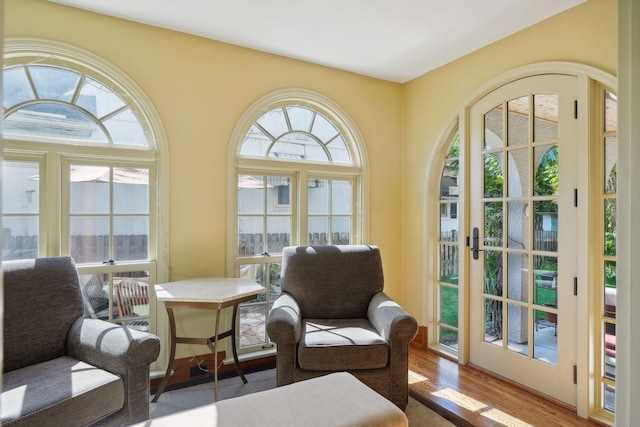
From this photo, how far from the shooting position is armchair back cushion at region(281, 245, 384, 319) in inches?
110

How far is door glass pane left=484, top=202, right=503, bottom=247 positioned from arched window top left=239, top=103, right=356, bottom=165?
4.14 ft

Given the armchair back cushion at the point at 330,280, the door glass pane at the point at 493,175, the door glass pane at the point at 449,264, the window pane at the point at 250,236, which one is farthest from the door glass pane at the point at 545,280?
the window pane at the point at 250,236

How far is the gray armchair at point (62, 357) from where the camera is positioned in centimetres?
162

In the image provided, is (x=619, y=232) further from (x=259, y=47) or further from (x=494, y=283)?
(x=259, y=47)

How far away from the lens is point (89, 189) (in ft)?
8.28

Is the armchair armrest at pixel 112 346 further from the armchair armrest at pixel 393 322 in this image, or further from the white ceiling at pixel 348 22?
Answer: the white ceiling at pixel 348 22

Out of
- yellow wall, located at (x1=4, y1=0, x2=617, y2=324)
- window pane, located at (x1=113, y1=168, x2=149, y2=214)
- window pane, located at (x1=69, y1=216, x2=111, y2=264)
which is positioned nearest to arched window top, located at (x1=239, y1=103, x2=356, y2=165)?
yellow wall, located at (x1=4, y1=0, x2=617, y2=324)

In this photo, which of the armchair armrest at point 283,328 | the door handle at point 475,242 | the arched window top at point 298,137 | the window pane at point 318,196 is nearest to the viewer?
the armchair armrest at point 283,328

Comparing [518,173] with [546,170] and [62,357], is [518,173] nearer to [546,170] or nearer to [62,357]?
[546,170]

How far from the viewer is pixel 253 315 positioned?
3070mm

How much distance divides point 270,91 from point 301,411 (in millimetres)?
2408

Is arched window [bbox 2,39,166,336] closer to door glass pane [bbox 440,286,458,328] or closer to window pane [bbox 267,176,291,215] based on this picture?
window pane [bbox 267,176,291,215]

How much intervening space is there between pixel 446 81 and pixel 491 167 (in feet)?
2.94

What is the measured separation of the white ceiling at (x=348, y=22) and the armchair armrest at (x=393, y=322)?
191 cm
